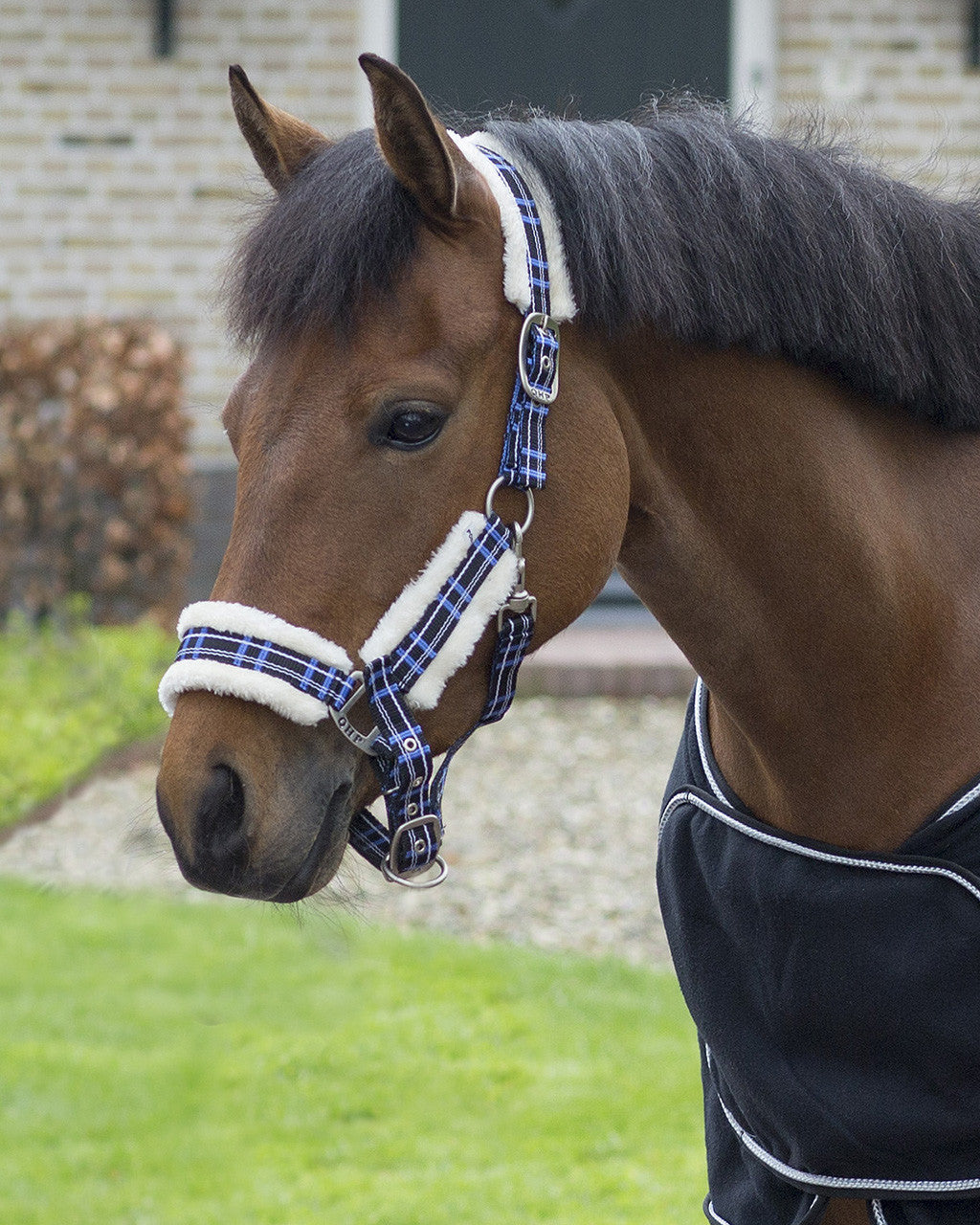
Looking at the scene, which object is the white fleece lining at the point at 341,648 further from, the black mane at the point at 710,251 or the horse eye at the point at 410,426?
the black mane at the point at 710,251

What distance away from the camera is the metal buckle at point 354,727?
154 cm

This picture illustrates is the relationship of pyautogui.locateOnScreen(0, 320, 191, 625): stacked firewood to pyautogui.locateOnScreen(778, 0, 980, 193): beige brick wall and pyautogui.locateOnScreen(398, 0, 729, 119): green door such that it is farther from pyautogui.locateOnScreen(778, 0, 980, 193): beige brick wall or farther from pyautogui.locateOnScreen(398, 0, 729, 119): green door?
pyautogui.locateOnScreen(778, 0, 980, 193): beige brick wall

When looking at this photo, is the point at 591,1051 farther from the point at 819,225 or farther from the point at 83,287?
the point at 83,287

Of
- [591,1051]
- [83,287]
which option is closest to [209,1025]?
[591,1051]

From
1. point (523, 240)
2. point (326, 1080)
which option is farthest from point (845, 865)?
point (326, 1080)

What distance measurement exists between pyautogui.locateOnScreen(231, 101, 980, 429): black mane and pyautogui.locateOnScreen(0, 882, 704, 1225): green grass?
1.63m

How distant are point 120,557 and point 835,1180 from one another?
545 cm

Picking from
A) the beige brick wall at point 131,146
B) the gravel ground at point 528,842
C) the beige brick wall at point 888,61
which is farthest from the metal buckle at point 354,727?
the beige brick wall at point 888,61

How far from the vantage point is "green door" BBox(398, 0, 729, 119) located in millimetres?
7297

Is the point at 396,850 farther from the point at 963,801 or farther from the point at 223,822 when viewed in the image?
the point at 963,801

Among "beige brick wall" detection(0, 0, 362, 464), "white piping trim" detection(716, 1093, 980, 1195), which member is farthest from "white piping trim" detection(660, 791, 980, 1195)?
"beige brick wall" detection(0, 0, 362, 464)

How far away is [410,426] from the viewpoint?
1564 mm

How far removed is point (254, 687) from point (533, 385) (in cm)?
45

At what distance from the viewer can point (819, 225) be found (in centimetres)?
173
